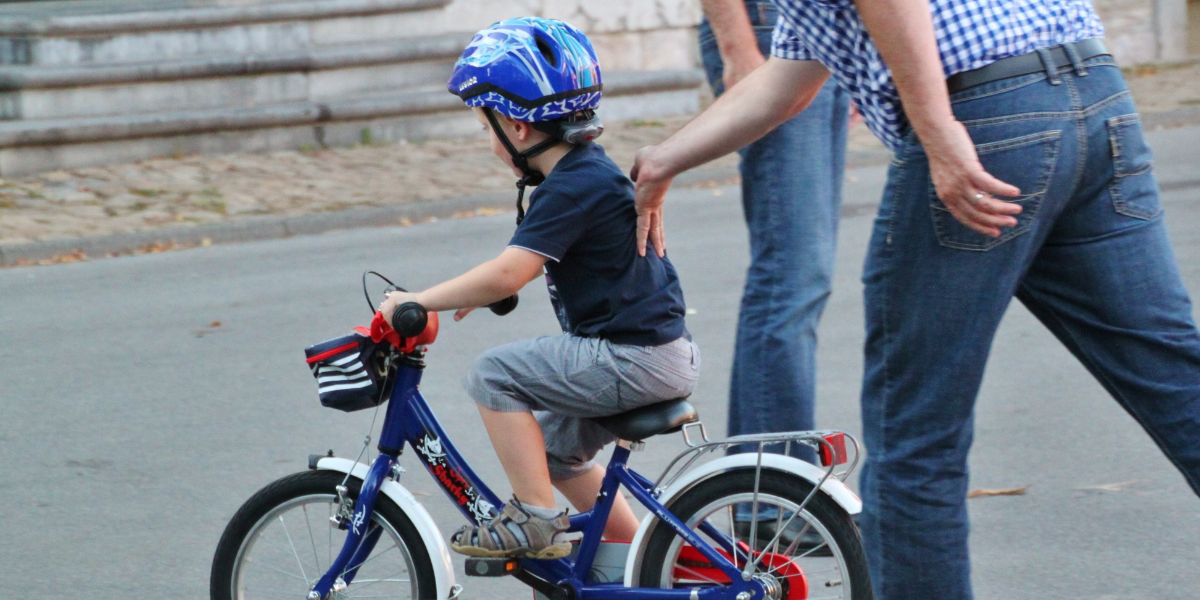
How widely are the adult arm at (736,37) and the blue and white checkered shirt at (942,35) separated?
0.91m

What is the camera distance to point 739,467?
2.79m

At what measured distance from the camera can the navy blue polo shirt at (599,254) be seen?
2717mm

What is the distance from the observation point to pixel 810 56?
251cm

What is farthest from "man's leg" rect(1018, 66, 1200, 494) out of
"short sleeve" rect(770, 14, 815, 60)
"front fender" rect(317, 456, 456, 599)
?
"front fender" rect(317, 456, 456, 599)

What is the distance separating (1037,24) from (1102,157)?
9.4 inches

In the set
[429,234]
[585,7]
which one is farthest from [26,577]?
[585,7]

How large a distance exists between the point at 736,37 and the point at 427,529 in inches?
54.7

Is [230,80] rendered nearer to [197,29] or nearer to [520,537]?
[197,29]

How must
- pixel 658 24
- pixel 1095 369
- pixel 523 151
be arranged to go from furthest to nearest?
pixel 658 24
pixel 523 151
pixel 1095 369

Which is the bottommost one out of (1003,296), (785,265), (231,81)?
(231,81)

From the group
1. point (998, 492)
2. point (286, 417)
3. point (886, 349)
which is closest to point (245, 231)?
point (286, 417)

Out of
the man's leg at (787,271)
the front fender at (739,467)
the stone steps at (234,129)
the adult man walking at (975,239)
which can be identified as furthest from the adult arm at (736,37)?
the stone steps at (234,129)

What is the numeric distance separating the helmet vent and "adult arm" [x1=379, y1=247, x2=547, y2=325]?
1.28 ft

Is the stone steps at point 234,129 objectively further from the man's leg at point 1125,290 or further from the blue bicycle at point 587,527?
the man's leg at point 1125,290
